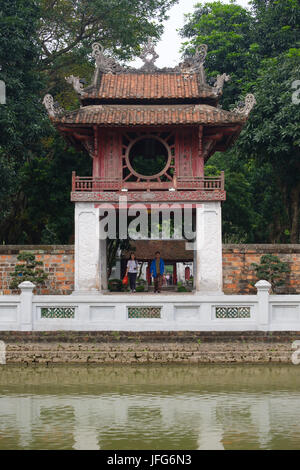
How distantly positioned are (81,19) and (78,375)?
24.0 metres

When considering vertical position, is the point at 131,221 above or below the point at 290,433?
above

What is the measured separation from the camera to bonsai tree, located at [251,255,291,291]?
893 inches

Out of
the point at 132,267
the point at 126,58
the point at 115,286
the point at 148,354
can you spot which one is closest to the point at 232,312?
the point at 148,354

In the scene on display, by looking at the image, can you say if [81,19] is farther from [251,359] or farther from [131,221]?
[251,359]

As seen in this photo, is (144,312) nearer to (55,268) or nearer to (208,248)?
(208,248)

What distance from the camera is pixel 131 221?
26812 millimetres

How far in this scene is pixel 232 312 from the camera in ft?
50.9

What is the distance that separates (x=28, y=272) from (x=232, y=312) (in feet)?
30.1

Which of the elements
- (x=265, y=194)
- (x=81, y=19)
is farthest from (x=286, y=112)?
(x=81, y=19)

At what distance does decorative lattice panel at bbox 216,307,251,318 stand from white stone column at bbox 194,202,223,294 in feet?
19.9

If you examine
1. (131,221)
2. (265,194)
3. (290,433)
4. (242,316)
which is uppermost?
(265,194)

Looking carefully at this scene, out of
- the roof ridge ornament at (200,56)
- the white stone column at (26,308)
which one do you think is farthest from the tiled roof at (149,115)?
the white stone column at (26,308)

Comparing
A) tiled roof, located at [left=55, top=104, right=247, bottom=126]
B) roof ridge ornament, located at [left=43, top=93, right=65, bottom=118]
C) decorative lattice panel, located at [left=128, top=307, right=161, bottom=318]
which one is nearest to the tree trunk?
tiled roof, located at [left=55, top=104, right=247, bottom=126]

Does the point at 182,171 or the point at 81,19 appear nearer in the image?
the point at 182,171
